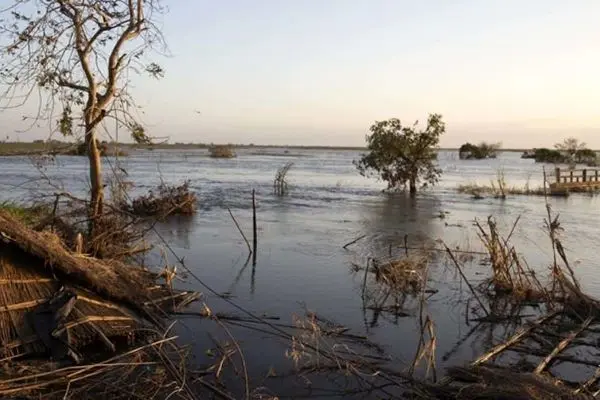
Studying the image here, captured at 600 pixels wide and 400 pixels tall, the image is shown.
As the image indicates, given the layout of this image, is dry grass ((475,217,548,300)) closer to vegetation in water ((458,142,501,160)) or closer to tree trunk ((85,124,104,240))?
tree trunk ((85,124,104,240))

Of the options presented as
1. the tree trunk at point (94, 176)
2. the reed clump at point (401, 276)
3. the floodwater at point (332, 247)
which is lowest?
the floodwater at point (332, 247)

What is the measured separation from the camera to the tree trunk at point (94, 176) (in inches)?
508

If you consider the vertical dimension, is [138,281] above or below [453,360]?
above

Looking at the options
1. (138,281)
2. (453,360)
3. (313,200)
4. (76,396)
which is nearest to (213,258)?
(138,281)

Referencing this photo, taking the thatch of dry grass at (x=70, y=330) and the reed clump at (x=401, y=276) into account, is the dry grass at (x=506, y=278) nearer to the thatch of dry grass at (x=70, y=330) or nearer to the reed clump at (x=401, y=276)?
the reed clump at (x=401, y=276)

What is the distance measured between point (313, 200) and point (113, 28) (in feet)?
64.4

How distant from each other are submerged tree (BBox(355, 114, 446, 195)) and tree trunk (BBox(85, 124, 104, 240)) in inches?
933

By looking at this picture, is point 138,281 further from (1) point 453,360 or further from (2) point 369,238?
(2) point 369,238

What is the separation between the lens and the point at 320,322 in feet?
33.3

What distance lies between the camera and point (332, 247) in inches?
699

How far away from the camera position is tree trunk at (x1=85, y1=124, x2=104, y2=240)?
1290cm

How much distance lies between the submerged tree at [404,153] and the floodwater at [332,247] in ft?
5.21

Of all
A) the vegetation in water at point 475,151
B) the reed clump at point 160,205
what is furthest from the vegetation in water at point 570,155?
the reed clump at point 160,205

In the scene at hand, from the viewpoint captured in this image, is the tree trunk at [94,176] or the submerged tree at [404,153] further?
the submerged tree at [404,153]
